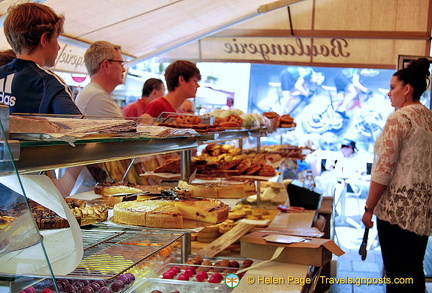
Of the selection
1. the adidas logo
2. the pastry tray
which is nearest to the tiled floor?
the pastry tray

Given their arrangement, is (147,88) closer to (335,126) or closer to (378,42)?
(378,42)

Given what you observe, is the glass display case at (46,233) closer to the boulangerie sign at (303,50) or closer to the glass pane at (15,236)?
the glass pane at (15,236)

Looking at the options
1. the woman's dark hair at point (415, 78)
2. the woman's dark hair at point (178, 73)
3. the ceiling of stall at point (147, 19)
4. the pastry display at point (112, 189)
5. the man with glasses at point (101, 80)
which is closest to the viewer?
the pastry display at point (112, 189)

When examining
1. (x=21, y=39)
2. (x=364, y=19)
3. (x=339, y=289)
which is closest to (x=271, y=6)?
(x=364, y=19)

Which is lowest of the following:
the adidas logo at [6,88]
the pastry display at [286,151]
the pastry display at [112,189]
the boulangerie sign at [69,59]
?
the pastry display at [112,189]

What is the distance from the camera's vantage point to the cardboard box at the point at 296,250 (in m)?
2.74

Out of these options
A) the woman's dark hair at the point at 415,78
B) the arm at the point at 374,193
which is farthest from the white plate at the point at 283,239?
the woman's dark hair at the point at 415,78

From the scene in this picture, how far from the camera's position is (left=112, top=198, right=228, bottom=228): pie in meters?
1.86

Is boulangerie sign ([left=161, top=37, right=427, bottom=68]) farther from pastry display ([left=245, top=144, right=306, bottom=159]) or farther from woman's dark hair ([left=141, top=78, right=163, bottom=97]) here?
pastry display ([left=245, top=144, right=306, bottom=159])

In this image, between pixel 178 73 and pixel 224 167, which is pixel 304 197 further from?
pixel 178 73

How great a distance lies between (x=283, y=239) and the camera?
2.88 metres

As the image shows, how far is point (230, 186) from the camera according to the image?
9.18 feet

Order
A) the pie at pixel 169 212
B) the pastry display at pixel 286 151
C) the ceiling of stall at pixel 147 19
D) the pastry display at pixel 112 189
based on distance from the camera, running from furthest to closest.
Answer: the pastry display at pixel 286 151 < the ceiling of stall at pixel 147 19 < the pastry display at pixel 112 189 < the pie at pixel 169 212

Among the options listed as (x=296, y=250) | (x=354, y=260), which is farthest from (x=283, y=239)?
(x=354, y=260)
